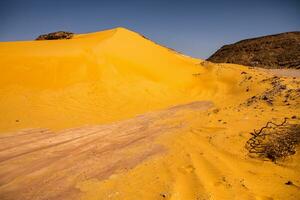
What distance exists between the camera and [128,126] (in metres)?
5.39

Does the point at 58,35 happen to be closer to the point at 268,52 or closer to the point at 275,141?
the point at 275,141

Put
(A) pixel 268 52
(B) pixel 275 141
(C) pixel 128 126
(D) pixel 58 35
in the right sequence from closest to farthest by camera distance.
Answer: (B) pixel 275 141, (C) pixel 128 126, (D) pixel 58 35, (A) pixel 268 52

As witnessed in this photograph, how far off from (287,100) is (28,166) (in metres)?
5.00

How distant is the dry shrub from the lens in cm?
361

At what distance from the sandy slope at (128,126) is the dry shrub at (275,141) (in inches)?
5.3

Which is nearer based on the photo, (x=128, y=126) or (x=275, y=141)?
(x=275, y=141)

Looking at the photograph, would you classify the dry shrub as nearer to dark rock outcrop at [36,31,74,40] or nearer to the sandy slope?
the sandy slope

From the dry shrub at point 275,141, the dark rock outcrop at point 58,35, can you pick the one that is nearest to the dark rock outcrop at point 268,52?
the dark rock outcrop at point 58,35

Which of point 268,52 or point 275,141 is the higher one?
point 268,52

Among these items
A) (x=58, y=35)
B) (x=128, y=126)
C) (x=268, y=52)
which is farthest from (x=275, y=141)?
(x=268, y=52)

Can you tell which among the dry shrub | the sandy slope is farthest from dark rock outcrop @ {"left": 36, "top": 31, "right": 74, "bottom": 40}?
the dry shrub

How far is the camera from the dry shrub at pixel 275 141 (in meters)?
3.61

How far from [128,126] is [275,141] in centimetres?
255

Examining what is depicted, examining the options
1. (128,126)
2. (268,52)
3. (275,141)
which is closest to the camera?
(275,141)
